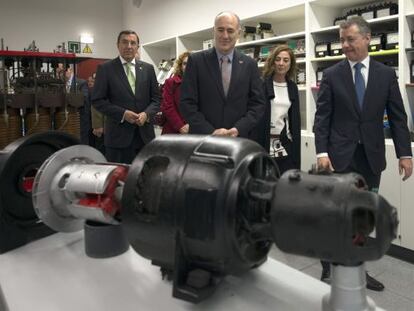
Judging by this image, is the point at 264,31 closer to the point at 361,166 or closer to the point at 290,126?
the point at 290,126

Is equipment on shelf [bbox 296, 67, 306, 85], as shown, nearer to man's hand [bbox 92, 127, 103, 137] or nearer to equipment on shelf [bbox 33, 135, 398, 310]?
man's hand [bbox 92, 127, 103, 137]

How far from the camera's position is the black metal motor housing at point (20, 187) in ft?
2.96

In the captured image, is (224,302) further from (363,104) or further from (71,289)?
(363,104)

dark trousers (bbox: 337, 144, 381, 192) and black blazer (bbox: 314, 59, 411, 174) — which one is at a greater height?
black blazer (bbox: 314, 59, 411, 174)

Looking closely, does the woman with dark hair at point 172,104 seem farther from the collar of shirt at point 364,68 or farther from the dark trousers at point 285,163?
the collar of shirt at point 364,68

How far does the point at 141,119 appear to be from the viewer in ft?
8.58

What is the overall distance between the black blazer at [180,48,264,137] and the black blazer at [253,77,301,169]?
490mm

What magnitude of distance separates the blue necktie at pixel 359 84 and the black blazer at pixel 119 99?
1.34 m

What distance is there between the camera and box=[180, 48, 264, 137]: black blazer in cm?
224

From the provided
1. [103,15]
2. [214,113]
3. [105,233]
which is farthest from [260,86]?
[103,15]

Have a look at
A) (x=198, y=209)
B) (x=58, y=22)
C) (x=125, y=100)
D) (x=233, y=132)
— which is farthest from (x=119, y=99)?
(x=58, y=22)

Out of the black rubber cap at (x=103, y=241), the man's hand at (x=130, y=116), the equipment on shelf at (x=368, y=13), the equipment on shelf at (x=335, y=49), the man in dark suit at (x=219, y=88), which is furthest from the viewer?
the equipment on shelf at (x=335, y=49)

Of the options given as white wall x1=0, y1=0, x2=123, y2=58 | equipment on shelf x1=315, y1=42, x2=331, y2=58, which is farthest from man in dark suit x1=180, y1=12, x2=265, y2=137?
white wall x1=0, y1=0, x2=123, y2=58

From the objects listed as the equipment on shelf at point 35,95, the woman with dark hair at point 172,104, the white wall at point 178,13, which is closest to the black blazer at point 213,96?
the woman with dark hair at point 172,104
